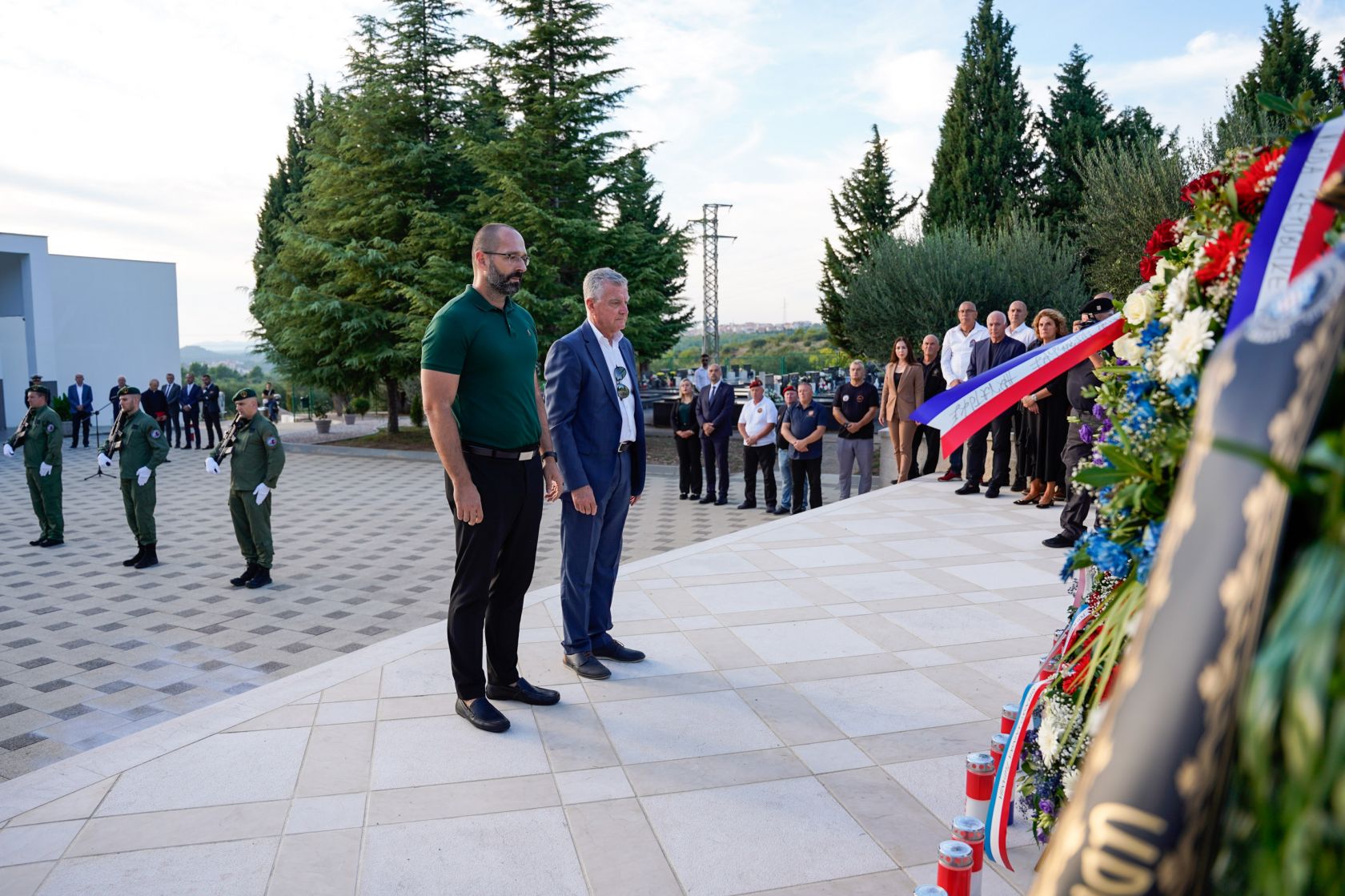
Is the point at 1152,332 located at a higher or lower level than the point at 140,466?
higher

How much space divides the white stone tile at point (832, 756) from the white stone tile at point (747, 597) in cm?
212

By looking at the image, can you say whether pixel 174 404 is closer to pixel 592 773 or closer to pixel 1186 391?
pixel 592 773

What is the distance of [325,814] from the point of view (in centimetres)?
338

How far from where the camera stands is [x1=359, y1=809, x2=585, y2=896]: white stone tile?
2.92m

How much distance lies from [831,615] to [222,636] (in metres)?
4.82

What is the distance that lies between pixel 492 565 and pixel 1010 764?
2.35 metres

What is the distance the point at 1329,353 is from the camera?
82cm

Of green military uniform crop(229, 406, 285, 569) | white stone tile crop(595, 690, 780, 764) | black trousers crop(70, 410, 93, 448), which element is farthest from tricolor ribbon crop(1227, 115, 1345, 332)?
black trousers crop(70, 410, 93, 448)

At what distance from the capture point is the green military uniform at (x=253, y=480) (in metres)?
8.72

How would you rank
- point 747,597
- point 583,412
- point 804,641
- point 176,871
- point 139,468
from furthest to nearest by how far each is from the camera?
point 139,468
point 747,597
point 804,641
point 583,412
point 176,871

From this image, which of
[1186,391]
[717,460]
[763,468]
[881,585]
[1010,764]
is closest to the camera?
[1186,391]

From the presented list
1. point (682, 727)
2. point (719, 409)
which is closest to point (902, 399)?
point (719, 409)

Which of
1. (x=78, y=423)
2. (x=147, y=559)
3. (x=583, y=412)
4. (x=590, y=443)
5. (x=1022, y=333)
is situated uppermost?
(x=1022, y=333)

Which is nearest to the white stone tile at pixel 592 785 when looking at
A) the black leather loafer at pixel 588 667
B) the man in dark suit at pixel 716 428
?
the black leather loafer at pixel 588 667
